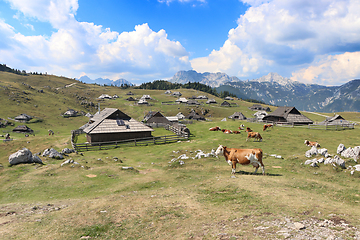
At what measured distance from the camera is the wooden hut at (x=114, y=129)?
3688cm

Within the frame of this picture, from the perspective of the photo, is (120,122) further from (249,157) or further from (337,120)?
(337,120)

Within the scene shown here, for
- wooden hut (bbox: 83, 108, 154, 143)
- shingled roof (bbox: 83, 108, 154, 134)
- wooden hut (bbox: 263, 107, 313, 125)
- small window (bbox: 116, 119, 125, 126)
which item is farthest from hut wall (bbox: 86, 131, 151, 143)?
wooden hut (bbox: 263, 107, 313, 125)

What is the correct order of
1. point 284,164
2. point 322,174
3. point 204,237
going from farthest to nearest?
point 284,164
point 322,174
point 204,237

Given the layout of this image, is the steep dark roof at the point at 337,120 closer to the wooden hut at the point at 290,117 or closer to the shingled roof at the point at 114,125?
the wooden hut at the point at 290,117

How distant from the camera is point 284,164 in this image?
18.0 meters

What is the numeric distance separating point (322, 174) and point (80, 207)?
18.5 m

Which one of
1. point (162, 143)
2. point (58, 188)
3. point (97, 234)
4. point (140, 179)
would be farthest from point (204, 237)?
point (162, 143)

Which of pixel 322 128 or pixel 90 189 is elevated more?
pixel 322 128

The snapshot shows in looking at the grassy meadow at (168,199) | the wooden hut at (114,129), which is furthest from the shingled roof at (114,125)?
the grassy meadow at (168,199)

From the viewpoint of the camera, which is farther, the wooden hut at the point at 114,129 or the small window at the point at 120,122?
the small window at the point at 120,122

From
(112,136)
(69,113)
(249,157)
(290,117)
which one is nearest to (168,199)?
(249,157)

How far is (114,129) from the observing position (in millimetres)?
38188

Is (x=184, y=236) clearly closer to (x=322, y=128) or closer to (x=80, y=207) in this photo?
(x=80, y=207)

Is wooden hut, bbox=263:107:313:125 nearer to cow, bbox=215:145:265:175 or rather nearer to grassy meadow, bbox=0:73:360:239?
grassy meadow, bbox=0:73:360:239
